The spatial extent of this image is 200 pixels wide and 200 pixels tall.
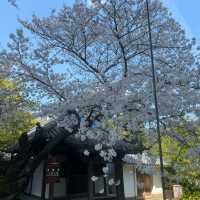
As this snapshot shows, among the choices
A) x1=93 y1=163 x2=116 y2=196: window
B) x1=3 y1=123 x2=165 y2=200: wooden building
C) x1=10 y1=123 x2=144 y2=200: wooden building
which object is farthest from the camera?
x1=93 y1=163 x2=116 y2=196: window

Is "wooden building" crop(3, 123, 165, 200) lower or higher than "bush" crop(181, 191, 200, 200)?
higher

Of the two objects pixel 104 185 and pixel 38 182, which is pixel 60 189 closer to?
pixel 38 182

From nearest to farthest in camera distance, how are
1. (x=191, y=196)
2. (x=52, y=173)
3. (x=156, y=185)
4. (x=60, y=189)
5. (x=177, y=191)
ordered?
(x=52, y=173) < (x=60, y=189) < (x=191, y=196) < (x=177, y=191) < (x=156, y=185)

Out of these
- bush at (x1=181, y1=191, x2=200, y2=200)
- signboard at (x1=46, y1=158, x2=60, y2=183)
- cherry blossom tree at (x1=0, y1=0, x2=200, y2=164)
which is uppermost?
cherry blossom tree at (x1=0, y1=0, x2=200, y2=164)

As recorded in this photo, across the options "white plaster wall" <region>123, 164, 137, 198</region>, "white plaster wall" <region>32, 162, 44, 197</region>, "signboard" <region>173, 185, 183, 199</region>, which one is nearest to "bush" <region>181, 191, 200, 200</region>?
"signboard" <region>173, 185, 183, 199</region>

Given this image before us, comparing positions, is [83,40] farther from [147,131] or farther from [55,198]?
[55,198]

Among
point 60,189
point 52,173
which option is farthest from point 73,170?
point 52,173

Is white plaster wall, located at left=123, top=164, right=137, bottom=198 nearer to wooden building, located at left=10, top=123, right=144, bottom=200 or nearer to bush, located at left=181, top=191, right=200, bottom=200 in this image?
wooden building, located at left=10, top=123, right=144, bottom=200

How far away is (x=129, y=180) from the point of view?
18.7 metres

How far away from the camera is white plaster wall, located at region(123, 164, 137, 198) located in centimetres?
1836

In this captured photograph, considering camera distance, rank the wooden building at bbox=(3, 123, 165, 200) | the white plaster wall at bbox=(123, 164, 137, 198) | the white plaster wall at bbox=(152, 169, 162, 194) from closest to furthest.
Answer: the wooden building at bbox=(3, 123, 165, 200) < the white plaster wall at bbox=(123, 164, 137, 198) < the white plaster wall at bbox=(152, 169, 162, 194)

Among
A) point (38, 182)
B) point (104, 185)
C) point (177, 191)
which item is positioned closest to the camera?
point (38, 182)

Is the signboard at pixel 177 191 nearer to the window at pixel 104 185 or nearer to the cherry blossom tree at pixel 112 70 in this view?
the window at pixel 104 185

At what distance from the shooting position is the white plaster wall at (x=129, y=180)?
18359 millimetres
